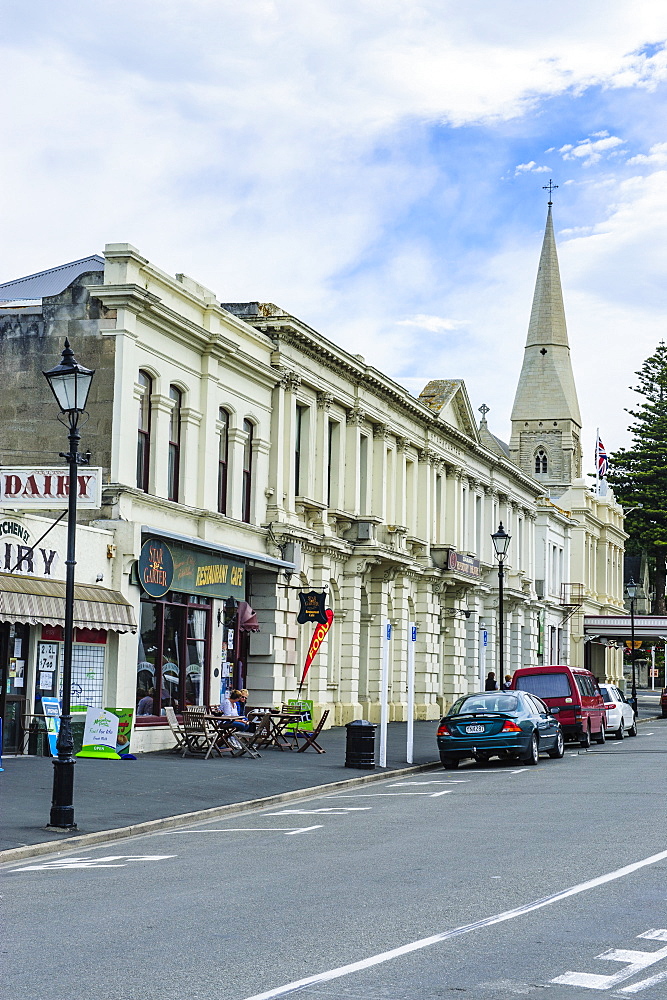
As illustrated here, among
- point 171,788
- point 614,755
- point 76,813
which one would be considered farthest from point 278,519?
point 76,813

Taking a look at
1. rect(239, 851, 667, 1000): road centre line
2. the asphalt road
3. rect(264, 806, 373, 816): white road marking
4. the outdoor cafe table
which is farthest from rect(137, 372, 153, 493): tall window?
rect(239, 851, 667, 1000): road centre line

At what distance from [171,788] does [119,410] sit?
8.84 meters

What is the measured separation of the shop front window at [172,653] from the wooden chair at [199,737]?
3.68 feet

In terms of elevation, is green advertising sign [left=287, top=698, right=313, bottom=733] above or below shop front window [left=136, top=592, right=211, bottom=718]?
below

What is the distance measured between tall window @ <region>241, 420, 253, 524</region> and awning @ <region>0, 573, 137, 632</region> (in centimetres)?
756

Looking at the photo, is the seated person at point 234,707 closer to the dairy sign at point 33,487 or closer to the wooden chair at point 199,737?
the wooden chair at point 199,737

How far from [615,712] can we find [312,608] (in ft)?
31.1

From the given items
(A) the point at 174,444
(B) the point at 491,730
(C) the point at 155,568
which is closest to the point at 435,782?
(B) the point at 491,730

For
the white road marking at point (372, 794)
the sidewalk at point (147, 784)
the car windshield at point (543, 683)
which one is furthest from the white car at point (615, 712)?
the white road marking at point (372, 794)

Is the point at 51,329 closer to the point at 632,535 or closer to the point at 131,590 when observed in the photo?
the point at 131,590

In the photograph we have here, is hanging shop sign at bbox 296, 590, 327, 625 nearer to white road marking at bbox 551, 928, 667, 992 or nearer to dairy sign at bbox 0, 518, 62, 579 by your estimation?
dairy sign at bbox 0, 518, 62, 579

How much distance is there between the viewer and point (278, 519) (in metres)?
33.3

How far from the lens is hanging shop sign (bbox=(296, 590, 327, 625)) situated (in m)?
33.9

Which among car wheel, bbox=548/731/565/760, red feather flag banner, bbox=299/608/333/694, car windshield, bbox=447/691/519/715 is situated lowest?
car wheel, bbox=548/731/565/760
